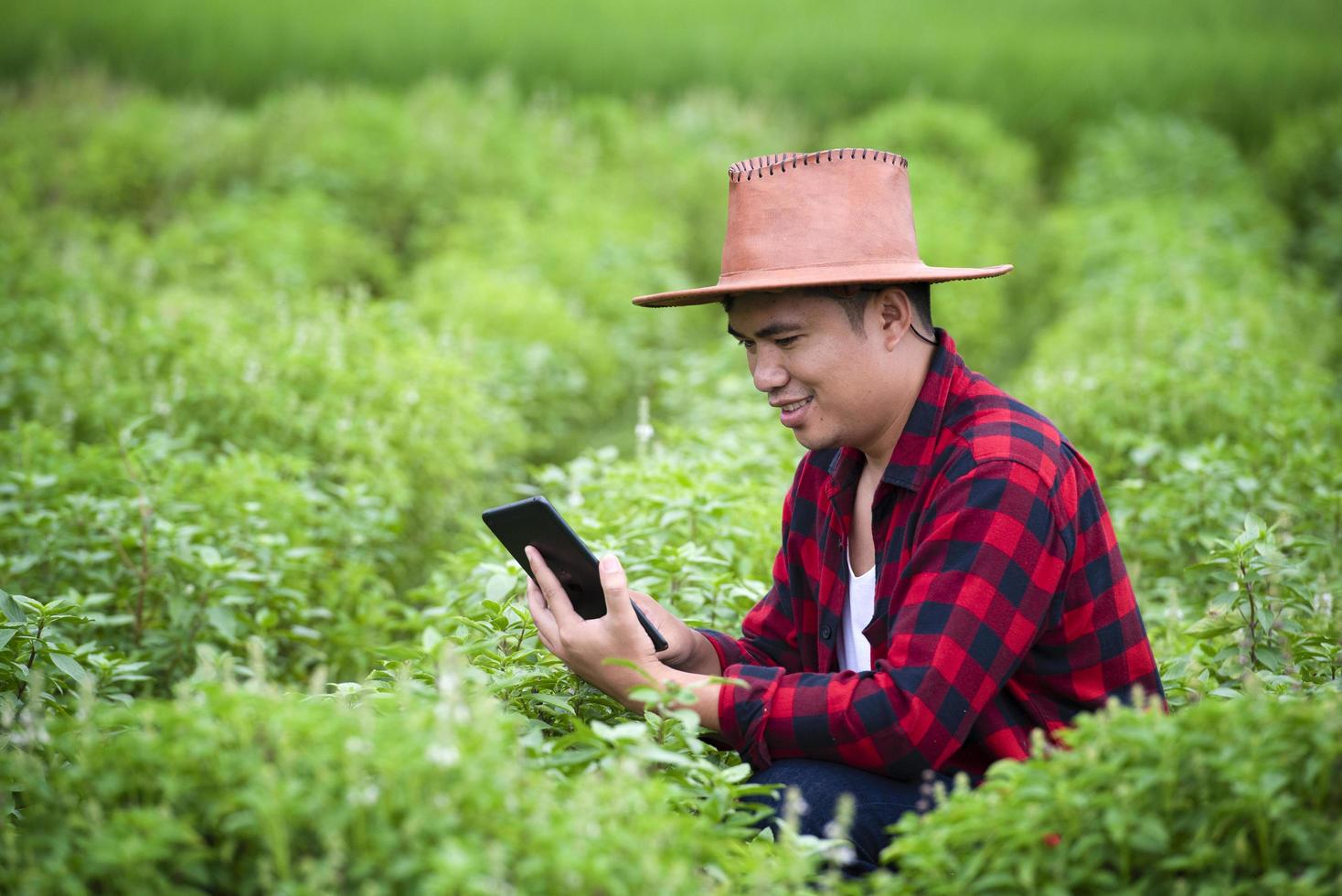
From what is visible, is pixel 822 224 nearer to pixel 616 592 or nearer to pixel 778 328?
pixel 778 328

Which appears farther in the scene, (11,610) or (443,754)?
(11,610)

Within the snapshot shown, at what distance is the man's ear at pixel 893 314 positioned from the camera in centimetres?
221

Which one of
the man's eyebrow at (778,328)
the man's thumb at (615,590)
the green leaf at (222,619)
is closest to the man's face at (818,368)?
the man's eyebrow at (778,328)

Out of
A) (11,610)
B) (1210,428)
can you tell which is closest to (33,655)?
(11,610)

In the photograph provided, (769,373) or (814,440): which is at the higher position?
(769,373)

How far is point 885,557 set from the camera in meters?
2.20

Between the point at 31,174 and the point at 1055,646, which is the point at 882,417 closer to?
the point at 1055,646

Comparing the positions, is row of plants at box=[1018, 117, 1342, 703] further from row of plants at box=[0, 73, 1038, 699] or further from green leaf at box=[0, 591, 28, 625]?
green leaf at box=[0, 591, 28, 625]

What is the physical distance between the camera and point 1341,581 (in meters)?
3.05

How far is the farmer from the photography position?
197 cm

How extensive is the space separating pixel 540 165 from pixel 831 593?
8724mm

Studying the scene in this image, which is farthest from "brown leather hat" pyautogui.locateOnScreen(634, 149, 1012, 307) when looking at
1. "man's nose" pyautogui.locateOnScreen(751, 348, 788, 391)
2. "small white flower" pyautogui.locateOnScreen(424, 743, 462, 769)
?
"small white flower" pyautogui.locateOnScreen(424, 743, 462, 769)

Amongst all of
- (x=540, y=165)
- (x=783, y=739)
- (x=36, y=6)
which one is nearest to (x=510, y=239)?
(x=540, y=165)

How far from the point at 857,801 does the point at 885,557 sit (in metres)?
0.42
